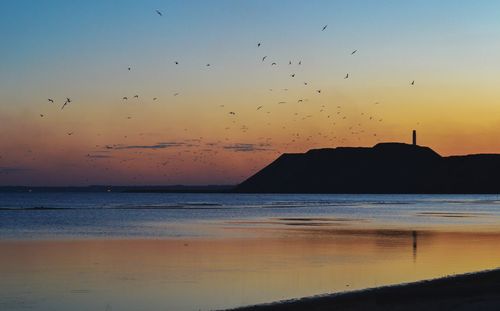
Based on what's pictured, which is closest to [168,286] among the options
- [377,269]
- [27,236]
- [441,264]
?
[377,269]

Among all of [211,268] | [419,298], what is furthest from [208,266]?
[419,298]

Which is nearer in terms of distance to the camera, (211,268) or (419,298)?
(419,298)

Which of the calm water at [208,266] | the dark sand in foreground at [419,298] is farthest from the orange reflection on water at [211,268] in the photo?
the dark sand in foreground at [419,298]

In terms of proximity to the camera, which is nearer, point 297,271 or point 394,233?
point 297,271

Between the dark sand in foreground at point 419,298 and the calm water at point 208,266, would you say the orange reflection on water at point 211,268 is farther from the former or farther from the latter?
the dark sand in foreground at point 419,298

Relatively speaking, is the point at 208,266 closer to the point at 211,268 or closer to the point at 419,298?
the point at 211,268

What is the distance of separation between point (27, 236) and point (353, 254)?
896 inches

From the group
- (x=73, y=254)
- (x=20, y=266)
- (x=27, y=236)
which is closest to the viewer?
(x=20, y=266)

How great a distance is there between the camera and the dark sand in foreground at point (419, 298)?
16.2 meters

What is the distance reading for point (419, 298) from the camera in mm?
17734

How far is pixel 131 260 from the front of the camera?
31094 mm

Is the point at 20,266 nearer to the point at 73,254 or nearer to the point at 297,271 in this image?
the point at 73,254

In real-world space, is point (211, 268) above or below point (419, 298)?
below

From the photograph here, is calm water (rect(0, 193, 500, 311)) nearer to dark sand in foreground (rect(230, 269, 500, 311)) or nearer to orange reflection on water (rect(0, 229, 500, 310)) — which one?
orange reflection on water (rect(0, 229, 500, 310))
